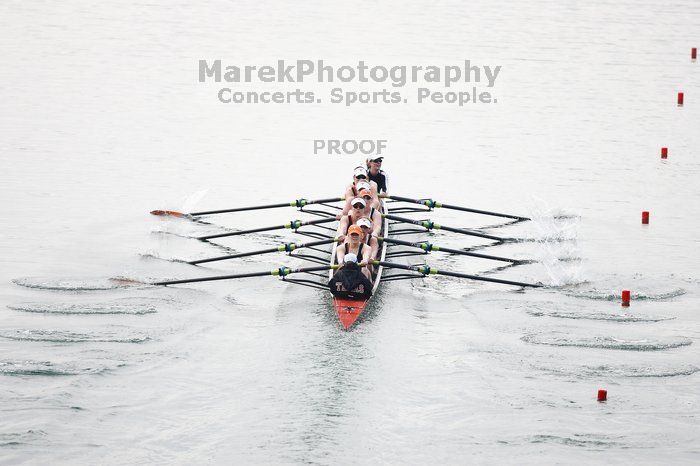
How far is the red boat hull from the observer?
18.9 metres

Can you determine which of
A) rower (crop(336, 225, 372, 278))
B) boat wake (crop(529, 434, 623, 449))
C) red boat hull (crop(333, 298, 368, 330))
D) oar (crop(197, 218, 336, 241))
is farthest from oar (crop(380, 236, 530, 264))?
boat wake (crop(529, 434, 623, 449))

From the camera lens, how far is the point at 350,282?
1938cm

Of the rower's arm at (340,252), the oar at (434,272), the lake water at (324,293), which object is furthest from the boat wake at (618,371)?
the rower's arm at (340,252)

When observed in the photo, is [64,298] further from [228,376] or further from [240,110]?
[240,110]

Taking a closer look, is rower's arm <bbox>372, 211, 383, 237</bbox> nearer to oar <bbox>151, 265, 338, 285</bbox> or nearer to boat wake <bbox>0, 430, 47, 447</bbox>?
oar <bbox>151, 265, 338, 285</bbox>

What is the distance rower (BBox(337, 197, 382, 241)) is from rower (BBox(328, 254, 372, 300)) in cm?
191

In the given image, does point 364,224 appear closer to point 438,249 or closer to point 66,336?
point 438,249

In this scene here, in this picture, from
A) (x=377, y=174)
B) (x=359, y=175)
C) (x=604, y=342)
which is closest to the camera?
(x=604, y=342)

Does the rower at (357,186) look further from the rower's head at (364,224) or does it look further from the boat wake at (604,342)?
the boat wake at (604,342)

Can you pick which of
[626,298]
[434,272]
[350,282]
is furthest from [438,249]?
[626,298]

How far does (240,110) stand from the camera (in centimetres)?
4056

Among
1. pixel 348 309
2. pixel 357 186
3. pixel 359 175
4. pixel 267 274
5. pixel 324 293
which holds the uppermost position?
pixel 359 175

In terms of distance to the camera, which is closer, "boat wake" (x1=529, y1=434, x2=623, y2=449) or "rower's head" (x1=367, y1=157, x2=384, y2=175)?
"boat wake" (x1=529, y1=434, x2=623, y2=449)

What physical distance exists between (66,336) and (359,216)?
678 centimetres
